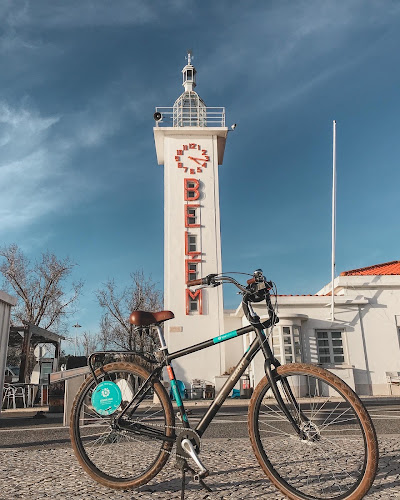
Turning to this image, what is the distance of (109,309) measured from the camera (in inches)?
1346

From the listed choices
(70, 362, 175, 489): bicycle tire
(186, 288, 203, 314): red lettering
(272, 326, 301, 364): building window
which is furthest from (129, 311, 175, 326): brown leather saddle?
(186, 288, 203, 314): red lettering

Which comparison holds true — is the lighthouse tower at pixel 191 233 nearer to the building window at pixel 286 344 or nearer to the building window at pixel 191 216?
the building window at pixel 191 216

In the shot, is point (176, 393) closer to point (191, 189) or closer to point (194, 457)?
point (194, 457)

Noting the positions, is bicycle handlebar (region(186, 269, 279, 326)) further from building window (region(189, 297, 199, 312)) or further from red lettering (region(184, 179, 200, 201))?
red lettering (region(184, 179, 200, 201))

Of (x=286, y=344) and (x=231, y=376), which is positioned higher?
(x=286, y=344)

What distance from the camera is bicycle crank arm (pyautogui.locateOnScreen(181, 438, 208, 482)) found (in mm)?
2562

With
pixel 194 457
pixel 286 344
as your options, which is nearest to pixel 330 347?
pixel 286 344

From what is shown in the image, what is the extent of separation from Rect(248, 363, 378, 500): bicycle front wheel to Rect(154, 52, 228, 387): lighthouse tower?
49.0 feet

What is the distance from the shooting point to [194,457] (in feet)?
8.68

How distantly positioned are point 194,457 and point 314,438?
2.43 feet

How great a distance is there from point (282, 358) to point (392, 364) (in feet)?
16.3

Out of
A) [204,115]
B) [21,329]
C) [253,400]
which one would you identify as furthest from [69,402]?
[204,115]

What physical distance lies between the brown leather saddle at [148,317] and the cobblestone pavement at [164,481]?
3.60 feet

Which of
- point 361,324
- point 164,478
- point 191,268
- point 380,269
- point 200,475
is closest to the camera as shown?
point 200,475
